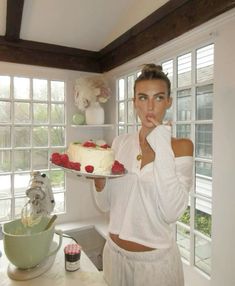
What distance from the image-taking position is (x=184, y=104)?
1579 mm

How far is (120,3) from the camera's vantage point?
170 centimetres

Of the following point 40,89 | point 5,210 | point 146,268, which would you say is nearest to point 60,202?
point 5,210

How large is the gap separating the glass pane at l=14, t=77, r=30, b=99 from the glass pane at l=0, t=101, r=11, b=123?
0.10 m

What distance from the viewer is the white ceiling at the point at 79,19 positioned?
164 centimetres

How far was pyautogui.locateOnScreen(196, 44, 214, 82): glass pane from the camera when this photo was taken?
138cm

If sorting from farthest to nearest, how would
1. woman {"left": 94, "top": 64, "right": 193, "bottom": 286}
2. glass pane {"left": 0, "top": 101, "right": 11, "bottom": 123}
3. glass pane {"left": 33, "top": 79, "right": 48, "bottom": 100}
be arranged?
glass pane {"left": 33, "top": 79, "right": 48, "bottom": 100} < glass pane {"left": 0, "top": 101, "right": 11, "bottom": 123} < woman {"left": 94, "top": 64, "right": 193, "bottom": 286}

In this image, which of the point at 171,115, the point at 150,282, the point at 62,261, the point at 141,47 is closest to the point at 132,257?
the point at 150,282

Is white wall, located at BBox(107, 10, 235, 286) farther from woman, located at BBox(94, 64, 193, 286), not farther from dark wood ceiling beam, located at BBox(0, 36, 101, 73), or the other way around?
dark wood ceiling beam, located at BBox(0, 36, 101, 73)

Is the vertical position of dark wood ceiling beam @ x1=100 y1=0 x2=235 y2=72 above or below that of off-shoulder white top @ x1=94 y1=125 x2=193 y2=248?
above

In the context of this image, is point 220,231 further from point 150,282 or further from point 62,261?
point 62,261

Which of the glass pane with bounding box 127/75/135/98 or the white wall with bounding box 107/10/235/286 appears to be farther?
the glass pane with bounding box 127/75/135/98

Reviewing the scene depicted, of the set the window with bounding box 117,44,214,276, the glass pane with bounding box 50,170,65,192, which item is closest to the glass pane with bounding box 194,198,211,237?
the window with bounding box 117,44,214,276

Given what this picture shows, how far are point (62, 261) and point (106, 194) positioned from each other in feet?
1.09

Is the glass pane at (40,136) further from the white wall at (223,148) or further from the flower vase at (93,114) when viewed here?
the white wall at (223,148)
